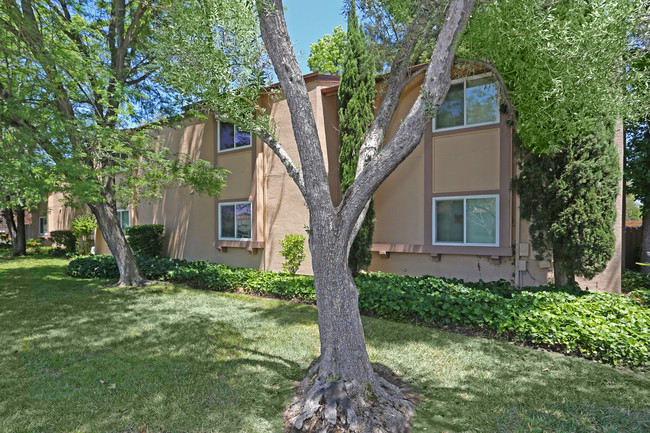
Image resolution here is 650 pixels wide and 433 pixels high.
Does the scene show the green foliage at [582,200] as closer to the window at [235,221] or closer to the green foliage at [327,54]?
the window at [235,221]

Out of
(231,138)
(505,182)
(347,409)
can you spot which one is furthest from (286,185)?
(347,409)

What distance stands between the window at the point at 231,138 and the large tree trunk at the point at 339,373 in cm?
871

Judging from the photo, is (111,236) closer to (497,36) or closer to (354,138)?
(354,138)

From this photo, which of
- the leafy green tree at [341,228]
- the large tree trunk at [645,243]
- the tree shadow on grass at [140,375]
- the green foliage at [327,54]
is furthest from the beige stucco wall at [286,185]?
the green foliage at [327,54]

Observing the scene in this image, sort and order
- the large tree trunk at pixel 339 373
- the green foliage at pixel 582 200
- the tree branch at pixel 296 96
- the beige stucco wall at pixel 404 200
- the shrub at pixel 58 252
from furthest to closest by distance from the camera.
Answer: the shrub at pixel 58 252 < the beige stucco wall at pixel 404 200 < the green foliage at pixel 582 200 < the tree branch at pixel 296 96 < the large tree trunk at pixel 339 373

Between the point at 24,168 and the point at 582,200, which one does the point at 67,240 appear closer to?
the point at 24,168

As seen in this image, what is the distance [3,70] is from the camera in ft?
27.1

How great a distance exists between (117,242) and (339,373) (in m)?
9.43

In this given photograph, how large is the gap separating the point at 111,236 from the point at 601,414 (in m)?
11.6

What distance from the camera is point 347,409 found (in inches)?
141

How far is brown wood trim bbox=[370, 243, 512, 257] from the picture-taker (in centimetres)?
840

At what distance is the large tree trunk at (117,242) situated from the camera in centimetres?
1094

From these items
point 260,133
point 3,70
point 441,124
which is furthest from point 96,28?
point 441,124

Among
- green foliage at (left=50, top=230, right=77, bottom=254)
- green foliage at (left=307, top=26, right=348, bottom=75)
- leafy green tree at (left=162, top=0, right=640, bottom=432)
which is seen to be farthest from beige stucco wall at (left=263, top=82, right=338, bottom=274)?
green foliage at (left=307, top=26, right=348, bottom=75)
